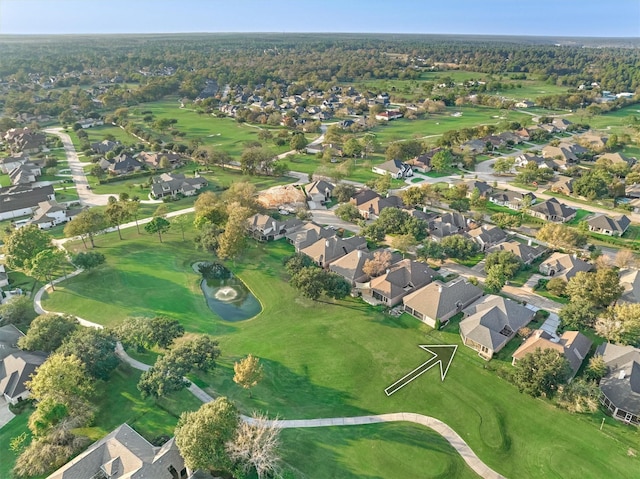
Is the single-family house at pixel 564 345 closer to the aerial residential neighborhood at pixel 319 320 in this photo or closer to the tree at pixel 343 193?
the aerial residential neighborhood at pixel 319 320

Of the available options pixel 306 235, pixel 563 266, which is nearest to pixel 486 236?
pixel 563 266

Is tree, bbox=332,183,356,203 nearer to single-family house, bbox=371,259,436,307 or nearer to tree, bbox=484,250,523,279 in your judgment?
single-family house, bbox=371,259,436,307

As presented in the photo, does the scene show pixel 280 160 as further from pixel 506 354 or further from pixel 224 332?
pixel 506 354

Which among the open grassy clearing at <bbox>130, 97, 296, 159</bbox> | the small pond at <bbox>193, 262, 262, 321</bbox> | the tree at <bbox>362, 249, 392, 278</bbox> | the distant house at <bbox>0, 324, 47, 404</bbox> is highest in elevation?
the tree at <bbox>362, 249, 392, 278</bbox>

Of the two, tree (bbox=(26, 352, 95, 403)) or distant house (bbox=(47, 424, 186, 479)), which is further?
tree (bbox=(26, 352, 95, 403))

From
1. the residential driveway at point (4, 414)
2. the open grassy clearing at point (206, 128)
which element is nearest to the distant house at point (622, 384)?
the residential driveway at point (4, 414)

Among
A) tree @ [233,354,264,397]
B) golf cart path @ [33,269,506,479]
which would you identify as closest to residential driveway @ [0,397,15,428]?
golf cart path @ [33,269,506,479]

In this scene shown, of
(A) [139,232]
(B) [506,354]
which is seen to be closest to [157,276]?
(A) [139,232]
